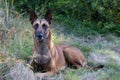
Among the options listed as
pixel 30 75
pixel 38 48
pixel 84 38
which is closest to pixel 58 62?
pixel 38 48

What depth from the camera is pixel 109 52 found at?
1042 cm

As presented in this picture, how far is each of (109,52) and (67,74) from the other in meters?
2.18

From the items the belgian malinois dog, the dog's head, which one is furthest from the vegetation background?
the dog's head

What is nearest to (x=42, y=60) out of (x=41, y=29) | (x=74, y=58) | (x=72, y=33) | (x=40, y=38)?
(x=40, y=38)

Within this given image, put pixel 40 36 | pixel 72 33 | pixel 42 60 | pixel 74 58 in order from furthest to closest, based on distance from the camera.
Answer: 1. pixel 72 33
2. pixel 74 58
3. pixel 42 60
4. pixel 40 36

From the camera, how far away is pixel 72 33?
1182cm

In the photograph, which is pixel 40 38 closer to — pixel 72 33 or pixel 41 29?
pixel 41 29

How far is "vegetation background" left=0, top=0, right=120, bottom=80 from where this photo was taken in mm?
8407

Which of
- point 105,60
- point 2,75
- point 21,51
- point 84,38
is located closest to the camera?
point 2,75

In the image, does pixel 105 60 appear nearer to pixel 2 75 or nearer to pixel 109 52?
pixel 109 52

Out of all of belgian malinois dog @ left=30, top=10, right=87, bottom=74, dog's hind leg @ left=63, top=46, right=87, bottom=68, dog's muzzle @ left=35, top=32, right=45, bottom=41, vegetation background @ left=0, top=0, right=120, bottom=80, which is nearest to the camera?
vegetation background @ left=0, top=0, right=120, bottom=80

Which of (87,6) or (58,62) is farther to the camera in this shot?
(87,6)

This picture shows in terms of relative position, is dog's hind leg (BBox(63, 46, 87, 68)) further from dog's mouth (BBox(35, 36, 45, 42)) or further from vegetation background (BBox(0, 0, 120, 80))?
dog's mouth (BBox(35, 36, 45, 42))

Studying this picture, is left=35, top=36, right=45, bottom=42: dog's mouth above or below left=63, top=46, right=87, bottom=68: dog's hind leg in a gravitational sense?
above
